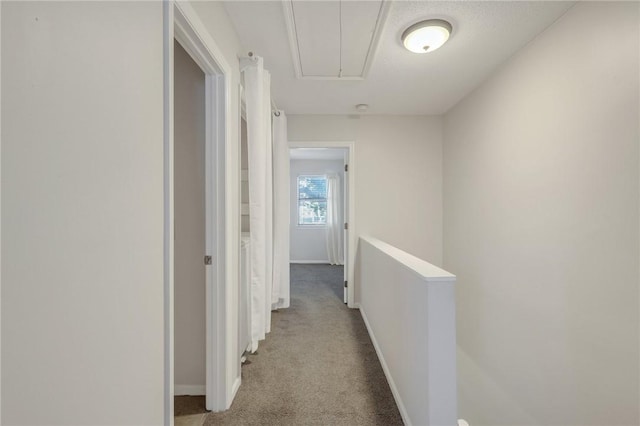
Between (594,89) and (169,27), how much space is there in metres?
2.08

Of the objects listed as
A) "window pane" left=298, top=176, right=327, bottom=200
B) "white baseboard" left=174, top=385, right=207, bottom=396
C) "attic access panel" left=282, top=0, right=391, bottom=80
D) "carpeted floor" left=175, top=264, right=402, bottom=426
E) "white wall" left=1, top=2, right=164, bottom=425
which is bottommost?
"carpeted floor" left=175, top=264, right=402, bottom=426

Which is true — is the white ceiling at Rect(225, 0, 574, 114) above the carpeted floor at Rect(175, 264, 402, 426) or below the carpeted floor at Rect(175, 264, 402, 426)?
above

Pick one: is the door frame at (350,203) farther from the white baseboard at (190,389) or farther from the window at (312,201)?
the window at (312,201)

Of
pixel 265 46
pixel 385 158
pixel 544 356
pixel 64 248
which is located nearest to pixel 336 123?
pixel 385 158

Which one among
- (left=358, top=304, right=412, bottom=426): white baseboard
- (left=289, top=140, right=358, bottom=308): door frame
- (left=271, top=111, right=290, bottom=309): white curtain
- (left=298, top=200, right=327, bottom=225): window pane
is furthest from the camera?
(left=298, top=200, right=327, bottom=225): window pane

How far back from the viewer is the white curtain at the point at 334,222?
20.4ft

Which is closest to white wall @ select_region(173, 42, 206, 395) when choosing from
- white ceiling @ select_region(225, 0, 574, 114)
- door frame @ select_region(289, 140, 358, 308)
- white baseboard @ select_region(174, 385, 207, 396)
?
white baseboard @ select_region(174, 385, 207, 396)

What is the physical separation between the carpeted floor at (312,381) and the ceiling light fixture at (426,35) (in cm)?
229

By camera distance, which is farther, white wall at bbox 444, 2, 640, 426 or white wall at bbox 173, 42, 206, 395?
white wall at bbox 173, 42, 206, 395

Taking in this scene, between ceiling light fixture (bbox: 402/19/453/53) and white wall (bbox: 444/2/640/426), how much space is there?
2.25 ft

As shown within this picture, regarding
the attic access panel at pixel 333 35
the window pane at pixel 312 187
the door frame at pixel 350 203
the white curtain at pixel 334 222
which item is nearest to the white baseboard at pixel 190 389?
the door frame at pixel 350 203

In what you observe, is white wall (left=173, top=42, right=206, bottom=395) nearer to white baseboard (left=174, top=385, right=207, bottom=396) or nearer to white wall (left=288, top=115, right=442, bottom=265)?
white baseboard (left=174, top=385, right=207, bottom=396)

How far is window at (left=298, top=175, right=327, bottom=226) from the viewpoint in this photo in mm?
6459

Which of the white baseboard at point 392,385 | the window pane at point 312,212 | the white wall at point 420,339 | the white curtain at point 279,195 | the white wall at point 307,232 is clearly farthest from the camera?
the window pane at point 312,212
